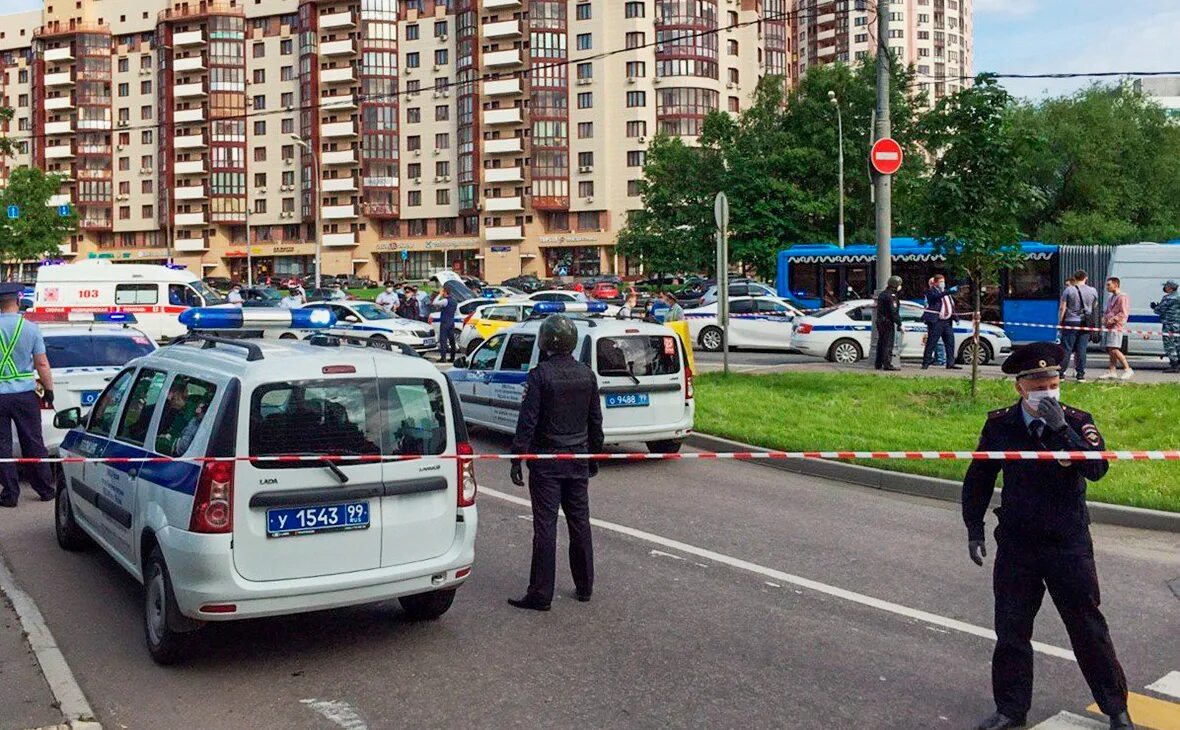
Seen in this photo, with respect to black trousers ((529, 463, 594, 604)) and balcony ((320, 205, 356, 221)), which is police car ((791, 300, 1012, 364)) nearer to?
black trousers ((529, 463, 594, 604))

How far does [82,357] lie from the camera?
12.1 m

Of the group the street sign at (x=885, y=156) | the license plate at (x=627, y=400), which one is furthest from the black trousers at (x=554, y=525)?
the street sign at (x=885, y=156)

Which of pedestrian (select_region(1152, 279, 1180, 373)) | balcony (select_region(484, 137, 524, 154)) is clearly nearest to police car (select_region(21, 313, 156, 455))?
pedestrian (select_region(1152, 279, 1180, 373))

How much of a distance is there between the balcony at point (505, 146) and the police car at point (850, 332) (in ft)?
211

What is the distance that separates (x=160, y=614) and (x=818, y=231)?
46.6 metres

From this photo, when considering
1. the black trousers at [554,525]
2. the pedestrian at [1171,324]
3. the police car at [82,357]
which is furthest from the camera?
the pedestrian at [1171,324]

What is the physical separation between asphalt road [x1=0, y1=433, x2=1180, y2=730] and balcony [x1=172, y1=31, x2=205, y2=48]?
9798 cm

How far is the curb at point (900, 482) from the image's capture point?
9.48 m

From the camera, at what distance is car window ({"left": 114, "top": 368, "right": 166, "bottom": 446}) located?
6723 millimetres

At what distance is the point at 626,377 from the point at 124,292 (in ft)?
76.8

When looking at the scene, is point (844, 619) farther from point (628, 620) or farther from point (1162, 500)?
point (1162, 500)

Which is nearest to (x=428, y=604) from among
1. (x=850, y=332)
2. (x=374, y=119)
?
(x=850, y=332)

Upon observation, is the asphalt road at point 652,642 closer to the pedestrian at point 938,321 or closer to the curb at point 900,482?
the curb at point 900,482

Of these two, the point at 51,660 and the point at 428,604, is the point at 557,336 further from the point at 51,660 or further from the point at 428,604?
the point at 51,660
